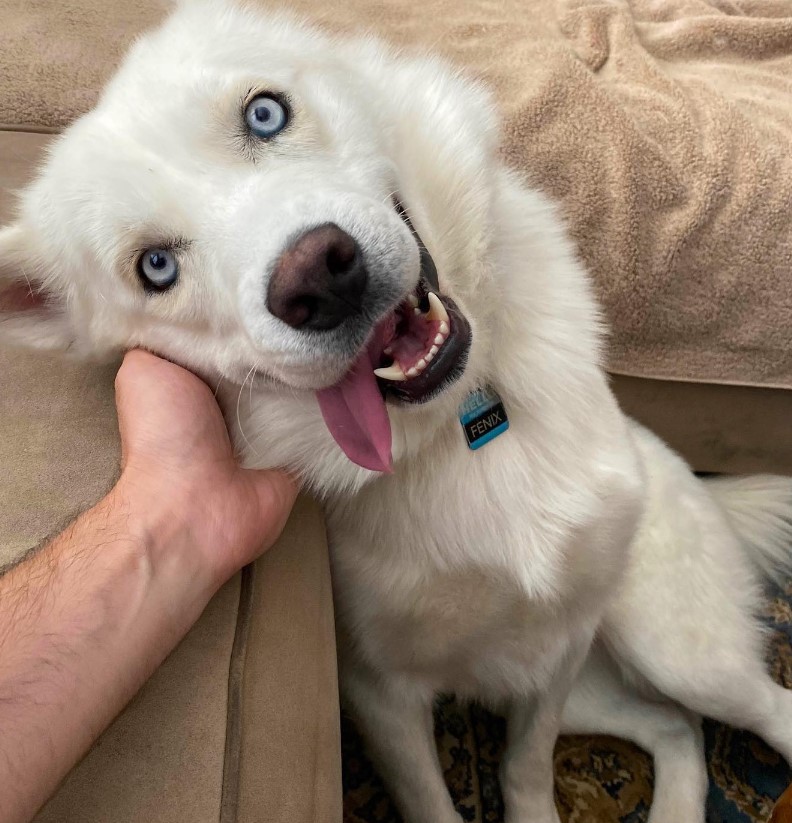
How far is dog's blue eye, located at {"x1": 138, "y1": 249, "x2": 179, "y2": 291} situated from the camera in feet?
3.30

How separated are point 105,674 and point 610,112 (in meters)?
1.57

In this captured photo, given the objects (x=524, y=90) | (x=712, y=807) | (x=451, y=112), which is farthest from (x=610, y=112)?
(x=712, y=807)

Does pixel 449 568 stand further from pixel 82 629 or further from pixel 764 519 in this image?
pixel 764 519

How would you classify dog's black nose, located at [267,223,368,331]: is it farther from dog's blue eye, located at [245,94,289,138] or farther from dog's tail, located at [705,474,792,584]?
dog's tail, located at [705,474,792,584]

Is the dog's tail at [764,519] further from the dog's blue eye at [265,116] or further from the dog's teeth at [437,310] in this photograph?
the dog's blue eye at [265,116]

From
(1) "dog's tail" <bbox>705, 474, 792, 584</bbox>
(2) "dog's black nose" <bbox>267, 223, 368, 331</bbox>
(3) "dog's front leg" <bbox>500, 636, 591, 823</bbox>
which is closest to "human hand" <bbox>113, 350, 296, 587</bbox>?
(2) "dog's black nose" <bbox>267, 223, 368, 331</bbox>

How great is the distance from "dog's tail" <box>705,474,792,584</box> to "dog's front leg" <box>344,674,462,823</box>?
0.98 metres

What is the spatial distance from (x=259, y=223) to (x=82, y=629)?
56 centimetres

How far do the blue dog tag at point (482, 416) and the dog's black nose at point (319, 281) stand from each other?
33 centimetres

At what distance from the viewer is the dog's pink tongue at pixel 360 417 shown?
0.97 m

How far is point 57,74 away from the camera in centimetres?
131

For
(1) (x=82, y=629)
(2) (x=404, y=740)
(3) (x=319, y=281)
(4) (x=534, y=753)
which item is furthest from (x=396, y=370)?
(4) (x=534, y=753)

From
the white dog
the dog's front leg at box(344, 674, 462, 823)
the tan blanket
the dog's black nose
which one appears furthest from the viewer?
the tan blanket

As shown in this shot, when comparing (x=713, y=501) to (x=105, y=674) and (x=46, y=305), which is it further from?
(x=46, y=305)
